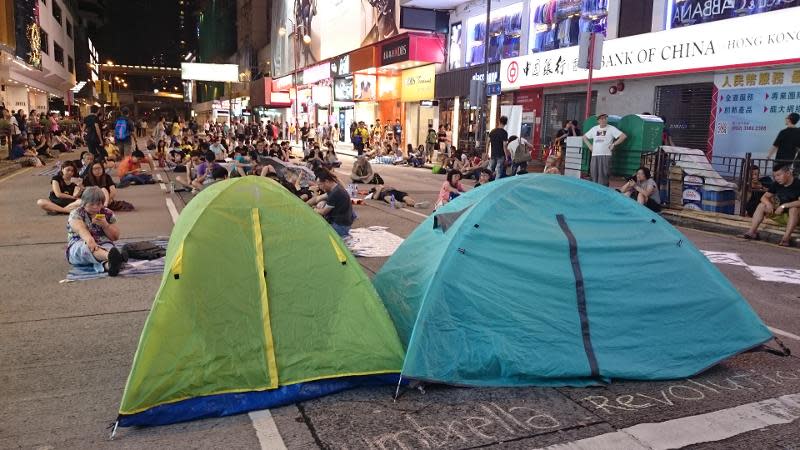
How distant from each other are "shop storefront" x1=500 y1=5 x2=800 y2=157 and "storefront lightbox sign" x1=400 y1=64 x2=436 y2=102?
9.72 metres

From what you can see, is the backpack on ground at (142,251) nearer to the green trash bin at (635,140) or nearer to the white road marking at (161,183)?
the white road marking at (161,183)

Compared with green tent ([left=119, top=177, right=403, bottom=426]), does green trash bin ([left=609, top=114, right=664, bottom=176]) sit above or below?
above

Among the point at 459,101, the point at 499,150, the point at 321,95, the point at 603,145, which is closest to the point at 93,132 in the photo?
the point at 499,150

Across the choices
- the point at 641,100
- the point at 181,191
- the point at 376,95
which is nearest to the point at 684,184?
the point at 641,100

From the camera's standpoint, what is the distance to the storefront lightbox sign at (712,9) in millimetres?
14105

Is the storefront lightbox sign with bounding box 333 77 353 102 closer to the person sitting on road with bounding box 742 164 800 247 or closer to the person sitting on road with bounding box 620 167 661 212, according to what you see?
the person sitting on road with bounding box 620 167 661 212

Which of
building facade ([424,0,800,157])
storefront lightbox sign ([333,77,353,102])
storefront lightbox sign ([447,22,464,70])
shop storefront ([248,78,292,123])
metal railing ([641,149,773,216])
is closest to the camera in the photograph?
metal railing ([641,149,773,216])

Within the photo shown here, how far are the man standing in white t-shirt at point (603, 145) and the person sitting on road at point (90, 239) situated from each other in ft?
32.9

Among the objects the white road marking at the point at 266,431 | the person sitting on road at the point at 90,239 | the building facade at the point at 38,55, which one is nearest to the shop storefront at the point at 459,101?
the building facade at the point at 38,55

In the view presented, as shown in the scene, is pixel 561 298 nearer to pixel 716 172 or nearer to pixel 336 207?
pixel 336 207

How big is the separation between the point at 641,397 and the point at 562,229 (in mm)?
1292

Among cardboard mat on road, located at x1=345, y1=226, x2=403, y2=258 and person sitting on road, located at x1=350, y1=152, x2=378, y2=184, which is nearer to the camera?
cardboard mat on road, located at x1=345, y1=226, x2=403, y2=258

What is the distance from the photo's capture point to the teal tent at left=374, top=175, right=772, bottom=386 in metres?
4.23

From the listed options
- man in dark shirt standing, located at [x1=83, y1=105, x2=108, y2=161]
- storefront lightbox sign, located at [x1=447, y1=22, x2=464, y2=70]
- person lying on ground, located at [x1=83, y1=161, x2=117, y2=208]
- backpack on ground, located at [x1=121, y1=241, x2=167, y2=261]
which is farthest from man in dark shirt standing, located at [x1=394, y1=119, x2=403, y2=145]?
backpack on ground, located at [x1=121, y1=241, x2=167, y2=261]
